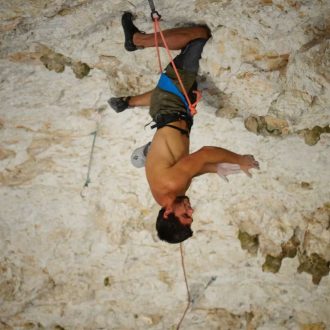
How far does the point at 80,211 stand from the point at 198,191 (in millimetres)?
2129

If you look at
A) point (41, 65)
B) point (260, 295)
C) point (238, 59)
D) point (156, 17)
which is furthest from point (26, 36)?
point (260, 295)

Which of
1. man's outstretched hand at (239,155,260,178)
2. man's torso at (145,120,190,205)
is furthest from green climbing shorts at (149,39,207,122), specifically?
A: man's outstretched hand at (239,155,260,178)

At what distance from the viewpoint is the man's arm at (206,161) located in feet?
13.8

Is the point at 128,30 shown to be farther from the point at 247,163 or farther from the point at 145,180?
the point at 247,163

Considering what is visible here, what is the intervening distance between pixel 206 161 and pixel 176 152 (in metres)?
0.44

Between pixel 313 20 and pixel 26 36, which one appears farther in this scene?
pixel 26 36

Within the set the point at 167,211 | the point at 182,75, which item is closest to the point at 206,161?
the point at 167,211

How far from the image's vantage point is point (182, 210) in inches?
165

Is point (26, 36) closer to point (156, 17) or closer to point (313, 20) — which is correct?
point (156, 17)

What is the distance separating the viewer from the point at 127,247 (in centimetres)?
576

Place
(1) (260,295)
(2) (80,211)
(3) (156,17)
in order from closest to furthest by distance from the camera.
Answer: (3) (156,17) → (1) (260,295) → (2) (80,211)

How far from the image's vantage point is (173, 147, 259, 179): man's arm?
4.20 metres

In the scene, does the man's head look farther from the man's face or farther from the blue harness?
the blue harness

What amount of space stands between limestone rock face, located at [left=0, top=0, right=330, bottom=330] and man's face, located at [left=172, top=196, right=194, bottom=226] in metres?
1.37
